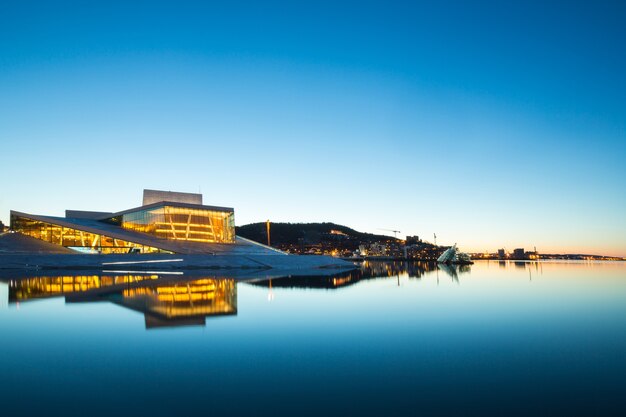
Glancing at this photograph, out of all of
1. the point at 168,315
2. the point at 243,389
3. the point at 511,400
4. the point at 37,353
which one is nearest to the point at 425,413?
the point at 511,400

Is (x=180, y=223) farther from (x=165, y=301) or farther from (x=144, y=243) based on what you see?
(x=165, y=301)

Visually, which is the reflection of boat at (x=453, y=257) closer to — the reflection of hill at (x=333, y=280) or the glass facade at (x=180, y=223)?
the reflection of hill at (x=333, y=280)

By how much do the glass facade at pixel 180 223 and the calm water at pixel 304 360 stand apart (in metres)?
46.9

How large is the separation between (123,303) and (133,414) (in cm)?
1261

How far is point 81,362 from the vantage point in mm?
8375

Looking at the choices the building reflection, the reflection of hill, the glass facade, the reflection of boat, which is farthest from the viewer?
the reflection of boat

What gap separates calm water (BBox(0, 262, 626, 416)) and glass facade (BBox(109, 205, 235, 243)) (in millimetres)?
46941

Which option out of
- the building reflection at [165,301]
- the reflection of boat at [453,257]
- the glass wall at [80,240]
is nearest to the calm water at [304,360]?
the building reflection at [165,301]

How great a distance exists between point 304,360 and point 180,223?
58211 mm

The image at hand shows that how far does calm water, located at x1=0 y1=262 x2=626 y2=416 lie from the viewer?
6.18 m

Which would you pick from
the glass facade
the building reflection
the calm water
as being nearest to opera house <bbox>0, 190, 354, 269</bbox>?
the glass facade

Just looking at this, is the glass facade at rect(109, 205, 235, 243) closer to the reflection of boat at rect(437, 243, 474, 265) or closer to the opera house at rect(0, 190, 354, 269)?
the opera house at rect(0, 190, 354, 269)

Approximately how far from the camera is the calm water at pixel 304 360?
6.18 meters

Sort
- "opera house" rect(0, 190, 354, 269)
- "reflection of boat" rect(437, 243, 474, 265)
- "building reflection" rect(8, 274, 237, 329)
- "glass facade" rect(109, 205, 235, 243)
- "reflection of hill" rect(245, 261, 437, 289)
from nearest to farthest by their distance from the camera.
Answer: "building reflection" rect(8, 274, 237, 329), "reflection of hill" rect(245, 261, 437, 289), "opera house" rect(0, 190, 354, 269), "glass facade" rect(109, 205, 235, 243), "reflection of boat" rect(437, 243, 474, 265)
